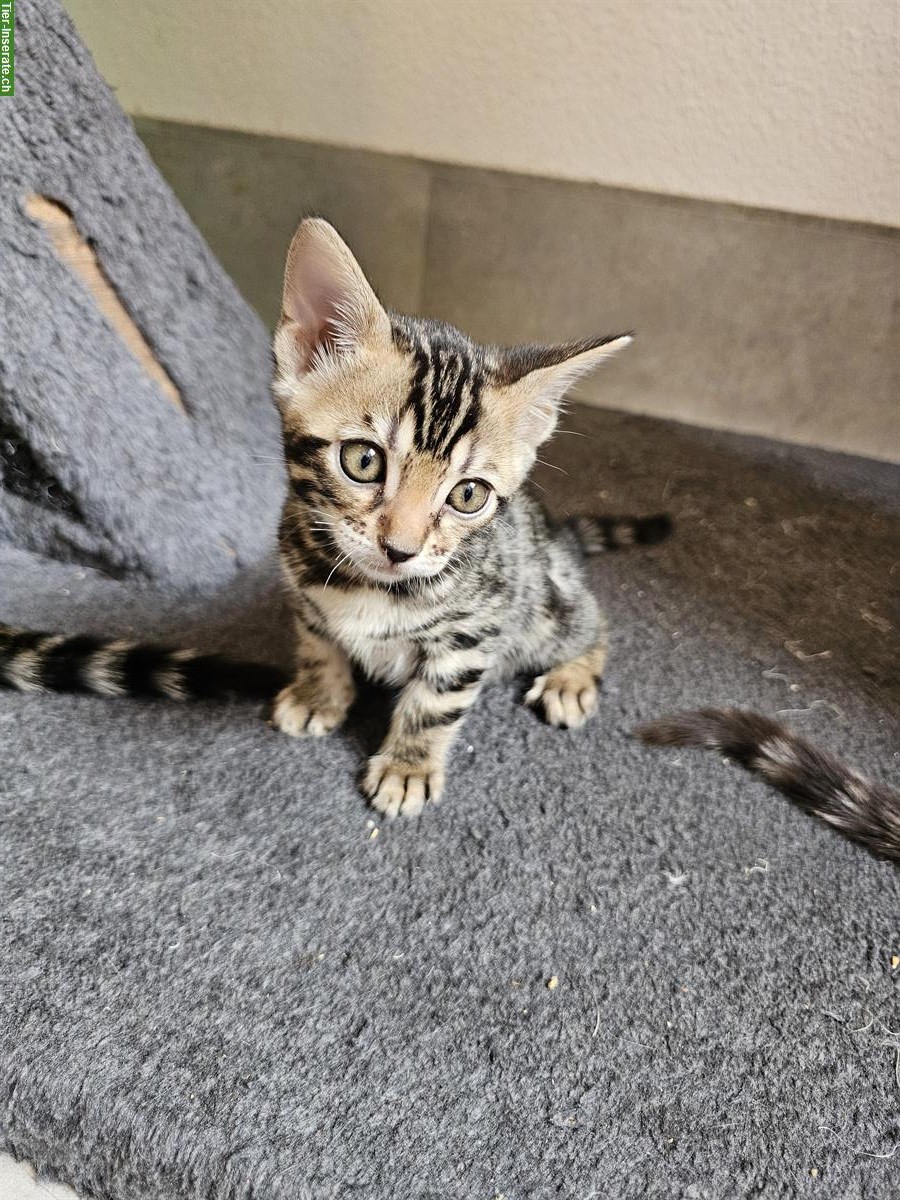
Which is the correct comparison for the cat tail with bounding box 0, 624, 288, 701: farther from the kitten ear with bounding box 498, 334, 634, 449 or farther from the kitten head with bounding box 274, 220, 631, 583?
the kitten ear with bounding box 498, 334, 634, 449

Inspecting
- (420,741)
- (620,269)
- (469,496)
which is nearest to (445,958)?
(420,741)

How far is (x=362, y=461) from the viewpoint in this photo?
2.76ft

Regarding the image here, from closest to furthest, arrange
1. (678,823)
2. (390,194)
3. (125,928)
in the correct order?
(125,928)
(678,823)
(390,194)

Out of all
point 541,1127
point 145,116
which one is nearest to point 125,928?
point 541,1127

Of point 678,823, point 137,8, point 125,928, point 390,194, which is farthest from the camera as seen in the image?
point 390,194

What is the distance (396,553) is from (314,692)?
34cm

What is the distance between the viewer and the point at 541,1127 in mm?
685

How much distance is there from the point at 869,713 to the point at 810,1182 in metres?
0.70

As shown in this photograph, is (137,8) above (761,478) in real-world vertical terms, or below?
above

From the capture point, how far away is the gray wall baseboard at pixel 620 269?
1.90 m

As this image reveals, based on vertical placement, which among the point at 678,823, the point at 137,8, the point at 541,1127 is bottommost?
the point at 541,1127

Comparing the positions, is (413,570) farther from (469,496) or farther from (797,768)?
(797,768)

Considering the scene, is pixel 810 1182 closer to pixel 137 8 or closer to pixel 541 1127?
pixel 541 1127

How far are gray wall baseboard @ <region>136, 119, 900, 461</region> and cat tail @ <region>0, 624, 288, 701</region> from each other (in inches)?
51.1
